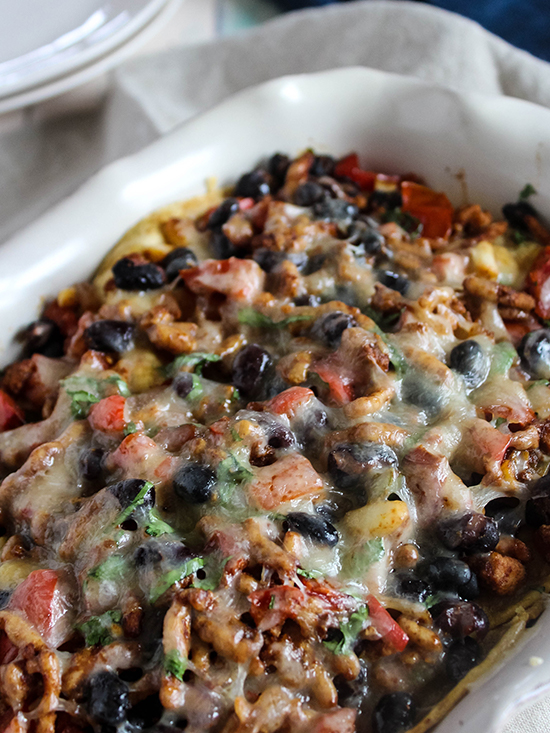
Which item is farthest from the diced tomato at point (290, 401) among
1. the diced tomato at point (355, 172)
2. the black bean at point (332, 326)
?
the diced tomato at point (355, 172)

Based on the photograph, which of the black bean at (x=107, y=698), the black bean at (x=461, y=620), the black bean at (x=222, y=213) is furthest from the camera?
the black bean at (x=222, y=213)

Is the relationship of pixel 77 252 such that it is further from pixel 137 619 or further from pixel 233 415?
pixel 137 619

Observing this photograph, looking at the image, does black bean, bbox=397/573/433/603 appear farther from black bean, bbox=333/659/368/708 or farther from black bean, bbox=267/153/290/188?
black bean, bbox=267/153/290/188

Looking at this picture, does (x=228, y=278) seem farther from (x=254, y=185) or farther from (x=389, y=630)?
(x=389, y=630)

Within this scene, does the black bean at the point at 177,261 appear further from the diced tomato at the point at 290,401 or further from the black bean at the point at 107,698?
the black bean at the point at 107,698

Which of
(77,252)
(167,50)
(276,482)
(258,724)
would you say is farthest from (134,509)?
(167,50)

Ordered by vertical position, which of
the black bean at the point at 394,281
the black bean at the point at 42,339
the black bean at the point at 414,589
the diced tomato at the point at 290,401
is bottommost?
the black bean at the point at 414,589

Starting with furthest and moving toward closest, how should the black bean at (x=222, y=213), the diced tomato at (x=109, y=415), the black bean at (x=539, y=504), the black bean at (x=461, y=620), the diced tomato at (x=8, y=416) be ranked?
1. the black bean at (x=222, y=213)
2. the diced tomato at (x=8, y=416)
3. the diced tomato at (x=109, y=415)
4. the black bean at (x=539, y=504)
5. the black bean at (x=461, y=620)
